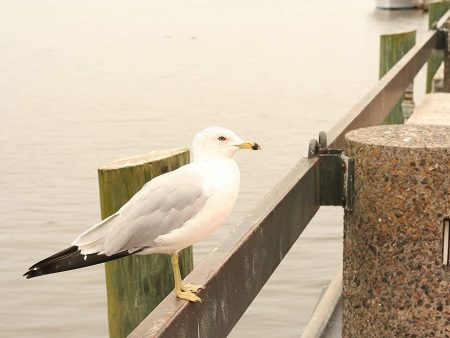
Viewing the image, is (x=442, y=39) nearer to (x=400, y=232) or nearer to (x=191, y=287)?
(x=400, y=232)

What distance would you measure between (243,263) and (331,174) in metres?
0.83

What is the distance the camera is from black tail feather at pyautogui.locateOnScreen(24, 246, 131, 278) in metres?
2.78

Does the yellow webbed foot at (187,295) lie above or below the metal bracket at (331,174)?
below

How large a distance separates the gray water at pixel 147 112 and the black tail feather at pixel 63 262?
583 cm

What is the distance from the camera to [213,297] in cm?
276

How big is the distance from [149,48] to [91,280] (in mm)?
22101

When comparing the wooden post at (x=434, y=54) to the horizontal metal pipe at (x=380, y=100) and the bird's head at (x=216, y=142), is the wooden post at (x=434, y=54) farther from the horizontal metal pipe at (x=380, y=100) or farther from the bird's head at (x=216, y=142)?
the bird's head at (x=216, y=142)

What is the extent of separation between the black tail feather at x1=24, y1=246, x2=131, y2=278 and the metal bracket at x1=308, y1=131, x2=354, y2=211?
1031 millimetres

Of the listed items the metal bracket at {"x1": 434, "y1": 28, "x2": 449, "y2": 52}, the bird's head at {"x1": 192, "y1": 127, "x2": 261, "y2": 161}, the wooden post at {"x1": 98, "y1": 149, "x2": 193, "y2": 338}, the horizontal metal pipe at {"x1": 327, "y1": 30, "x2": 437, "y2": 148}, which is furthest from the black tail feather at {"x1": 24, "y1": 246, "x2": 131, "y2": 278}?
the metal bracket at {"x1": 434, "y1": 28, "x2": 449, "y2": 52}

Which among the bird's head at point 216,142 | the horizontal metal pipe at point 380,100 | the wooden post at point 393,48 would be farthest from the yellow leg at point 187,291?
the wooden post at point 393,48

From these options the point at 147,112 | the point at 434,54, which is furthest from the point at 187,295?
the point at 147,112

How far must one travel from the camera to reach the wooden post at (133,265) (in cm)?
363

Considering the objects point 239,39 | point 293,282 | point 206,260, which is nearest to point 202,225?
point 206,260

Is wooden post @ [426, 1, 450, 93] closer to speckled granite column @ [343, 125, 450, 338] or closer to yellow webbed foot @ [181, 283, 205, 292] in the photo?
speckled granite column @ [343, 125, 450, 338]
